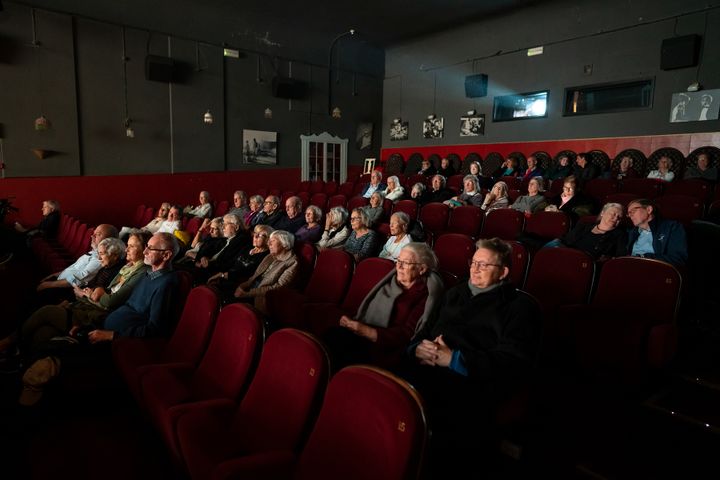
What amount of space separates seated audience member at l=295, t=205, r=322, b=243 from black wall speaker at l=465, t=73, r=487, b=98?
18.9 feet

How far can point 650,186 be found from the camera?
505 cm

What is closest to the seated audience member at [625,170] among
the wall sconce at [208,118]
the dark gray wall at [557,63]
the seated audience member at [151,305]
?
the dark gray wall at [557,63]

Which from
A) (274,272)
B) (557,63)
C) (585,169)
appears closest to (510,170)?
(585,169)

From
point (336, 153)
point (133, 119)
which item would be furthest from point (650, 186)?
point (133, 119)

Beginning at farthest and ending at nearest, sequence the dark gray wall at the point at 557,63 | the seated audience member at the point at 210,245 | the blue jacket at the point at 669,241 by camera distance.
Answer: the dark gray wall at the point at 557,63, the seated audience member at the point at 210,245, the blue jacket at the point at 669,241

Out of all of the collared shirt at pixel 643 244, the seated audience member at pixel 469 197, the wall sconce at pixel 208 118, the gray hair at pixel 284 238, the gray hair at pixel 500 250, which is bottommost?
the gray hair at pixel 284 238

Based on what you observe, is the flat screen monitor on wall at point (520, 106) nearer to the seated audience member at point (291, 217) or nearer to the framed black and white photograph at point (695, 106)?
the framed black and white photograph at point (695, 106)

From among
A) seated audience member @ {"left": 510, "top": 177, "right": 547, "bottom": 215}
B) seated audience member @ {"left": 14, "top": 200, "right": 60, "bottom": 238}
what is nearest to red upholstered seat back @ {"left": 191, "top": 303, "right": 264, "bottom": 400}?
seated audience member @ {"left": 510, "top": 177, "right": 547, "bottom": 215}

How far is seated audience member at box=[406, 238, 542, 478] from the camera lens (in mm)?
1549

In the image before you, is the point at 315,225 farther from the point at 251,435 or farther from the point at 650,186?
the point at 650,186

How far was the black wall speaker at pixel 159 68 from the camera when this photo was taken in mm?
7781

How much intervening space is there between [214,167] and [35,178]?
2.96 m

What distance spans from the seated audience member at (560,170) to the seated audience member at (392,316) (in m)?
5.32

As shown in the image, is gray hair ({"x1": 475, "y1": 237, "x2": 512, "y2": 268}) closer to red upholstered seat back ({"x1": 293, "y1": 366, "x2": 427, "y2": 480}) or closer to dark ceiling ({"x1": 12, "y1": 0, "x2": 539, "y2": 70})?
red upholstered seat back ({"x1": 293, "y1": 366, "x2": 427, "y2": 480})
